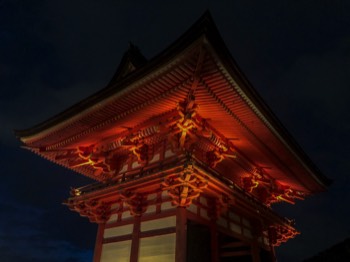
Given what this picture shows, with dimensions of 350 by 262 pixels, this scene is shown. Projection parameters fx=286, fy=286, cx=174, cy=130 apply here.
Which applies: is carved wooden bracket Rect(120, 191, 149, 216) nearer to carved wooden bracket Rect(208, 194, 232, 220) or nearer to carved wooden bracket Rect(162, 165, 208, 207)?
carved wooden bracket Rect(162, 165, 208, 207)


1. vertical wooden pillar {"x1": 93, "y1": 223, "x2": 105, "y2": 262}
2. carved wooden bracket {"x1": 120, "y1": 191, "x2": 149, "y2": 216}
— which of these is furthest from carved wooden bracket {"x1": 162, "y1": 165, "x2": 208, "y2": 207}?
vertical wooden pillar {"x1": 93, "y1": 223, "x2": 105, "y2": 262}

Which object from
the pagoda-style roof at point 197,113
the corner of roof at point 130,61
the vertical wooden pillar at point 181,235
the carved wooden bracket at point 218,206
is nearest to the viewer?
the pagoda-style roof at point 197,113

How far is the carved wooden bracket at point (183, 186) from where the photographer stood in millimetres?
8734

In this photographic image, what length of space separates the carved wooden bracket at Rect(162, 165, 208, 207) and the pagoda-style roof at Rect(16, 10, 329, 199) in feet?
8.23

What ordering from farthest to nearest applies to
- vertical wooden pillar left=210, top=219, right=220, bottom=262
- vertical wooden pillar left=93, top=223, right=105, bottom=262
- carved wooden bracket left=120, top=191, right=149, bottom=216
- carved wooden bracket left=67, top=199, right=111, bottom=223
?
carved wooden bracket left=67, top=199, right=111, bottom=223 < vertical wooden pillar left=93, top=223, right=105, bottom=262 < carved wooden bracket left=120, top=191, right=149, bottom=216 < vertical wooden pillar left=210, top=219, right=220, bottom=262

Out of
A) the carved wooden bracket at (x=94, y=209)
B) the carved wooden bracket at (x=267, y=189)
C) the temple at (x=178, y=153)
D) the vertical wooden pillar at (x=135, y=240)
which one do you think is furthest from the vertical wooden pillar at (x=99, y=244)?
the carved wooden bracket at (x=267, y=189)

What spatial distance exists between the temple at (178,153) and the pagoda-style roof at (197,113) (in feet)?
0.13

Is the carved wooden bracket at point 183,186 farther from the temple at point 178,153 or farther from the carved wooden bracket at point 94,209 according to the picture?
the carved wooden bracket at point 94,209

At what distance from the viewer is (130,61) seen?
15.3 meters

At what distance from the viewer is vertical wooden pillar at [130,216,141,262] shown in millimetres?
9591

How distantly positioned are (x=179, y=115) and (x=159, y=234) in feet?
13.1

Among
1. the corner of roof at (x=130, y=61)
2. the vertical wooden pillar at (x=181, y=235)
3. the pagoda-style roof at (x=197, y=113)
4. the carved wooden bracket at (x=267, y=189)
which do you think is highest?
the corner of roof at (x=130, y=61)

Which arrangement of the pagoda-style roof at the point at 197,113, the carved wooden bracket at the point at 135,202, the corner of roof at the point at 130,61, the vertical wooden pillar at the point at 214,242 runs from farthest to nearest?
1. the corner of roof at the point at 130,61
2. the carved wooden bracket at the point at 135,202
3. the vertical wooden pillar at the point at 214,242
4. the pagoda-style roof at the point at 197,113

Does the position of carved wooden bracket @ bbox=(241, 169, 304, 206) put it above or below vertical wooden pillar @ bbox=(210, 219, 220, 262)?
above
